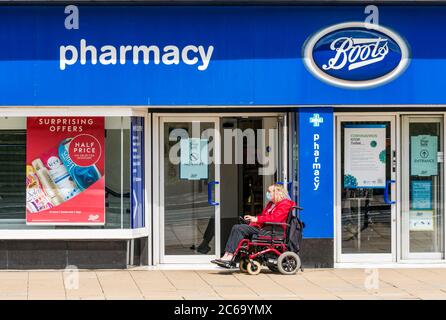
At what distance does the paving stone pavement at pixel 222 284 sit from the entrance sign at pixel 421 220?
85cm

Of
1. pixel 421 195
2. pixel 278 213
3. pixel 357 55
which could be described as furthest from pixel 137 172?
pixel 421 195

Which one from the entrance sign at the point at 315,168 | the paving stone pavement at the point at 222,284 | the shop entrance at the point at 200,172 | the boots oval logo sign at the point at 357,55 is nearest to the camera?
the paving stone pavement at the point at 222,284

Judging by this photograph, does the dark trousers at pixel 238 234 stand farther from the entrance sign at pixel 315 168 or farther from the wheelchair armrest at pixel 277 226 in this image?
the entrance sign at pixel 315 168

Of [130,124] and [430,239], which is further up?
[130,124]

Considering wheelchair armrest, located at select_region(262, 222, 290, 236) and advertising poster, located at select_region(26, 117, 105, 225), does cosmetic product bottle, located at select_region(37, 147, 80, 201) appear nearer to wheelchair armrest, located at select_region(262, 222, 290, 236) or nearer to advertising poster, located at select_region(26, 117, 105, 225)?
advertising poster, located at select_region(26, 117, 105, 225)

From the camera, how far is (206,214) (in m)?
13.8

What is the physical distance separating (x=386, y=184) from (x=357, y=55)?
2003 mm

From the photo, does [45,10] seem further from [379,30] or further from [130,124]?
[379,30]

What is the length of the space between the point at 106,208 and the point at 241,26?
323 centimetres

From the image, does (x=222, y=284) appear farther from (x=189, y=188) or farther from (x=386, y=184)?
(x=386, y=184)

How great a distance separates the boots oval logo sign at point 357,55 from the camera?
13.1 m

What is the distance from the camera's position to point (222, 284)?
1189 centimetres

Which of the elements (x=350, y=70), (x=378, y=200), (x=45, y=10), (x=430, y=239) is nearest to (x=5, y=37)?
(x=45, y=10)

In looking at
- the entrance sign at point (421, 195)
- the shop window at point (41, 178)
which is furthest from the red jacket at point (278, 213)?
the entrance sign at point (421, 195)
